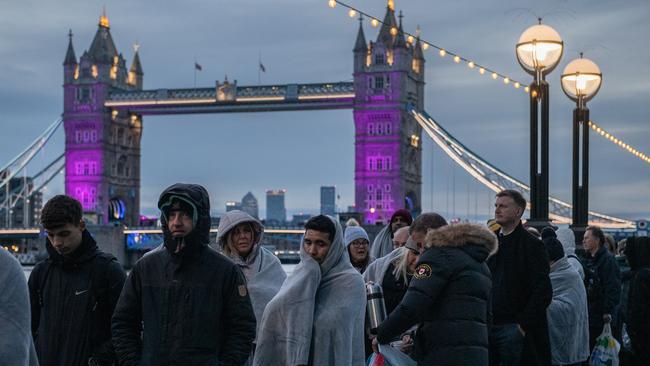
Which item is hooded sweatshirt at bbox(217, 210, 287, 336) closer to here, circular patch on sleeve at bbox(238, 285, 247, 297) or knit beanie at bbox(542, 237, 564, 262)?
circular patch on sleeve at bbox(238, 285, 247, 297)

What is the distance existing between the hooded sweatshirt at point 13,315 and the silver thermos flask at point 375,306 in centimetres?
240

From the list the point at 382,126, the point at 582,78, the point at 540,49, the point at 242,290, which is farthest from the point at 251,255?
the point at 382,126

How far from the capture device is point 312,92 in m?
69.5

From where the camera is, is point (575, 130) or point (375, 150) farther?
point (375, 150)

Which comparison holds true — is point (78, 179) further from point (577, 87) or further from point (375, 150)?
point (577, 87)

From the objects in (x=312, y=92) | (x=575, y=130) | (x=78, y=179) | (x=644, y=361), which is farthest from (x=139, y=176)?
(x=644, y=361)

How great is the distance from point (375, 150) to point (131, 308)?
66.6 metres

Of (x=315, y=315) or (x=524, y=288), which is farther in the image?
(x=524, y=288)

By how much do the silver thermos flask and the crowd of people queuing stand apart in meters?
0.15

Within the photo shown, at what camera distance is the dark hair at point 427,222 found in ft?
20.2

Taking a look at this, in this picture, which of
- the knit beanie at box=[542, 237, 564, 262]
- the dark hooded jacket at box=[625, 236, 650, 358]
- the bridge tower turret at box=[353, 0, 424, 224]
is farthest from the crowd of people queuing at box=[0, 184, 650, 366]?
the bridge tower turret at box=[353, 0, 424, 224]

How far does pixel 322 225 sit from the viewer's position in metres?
5.54

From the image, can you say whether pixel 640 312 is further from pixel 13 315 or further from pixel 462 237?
pixel 13 315

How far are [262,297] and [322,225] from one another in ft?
3.35
